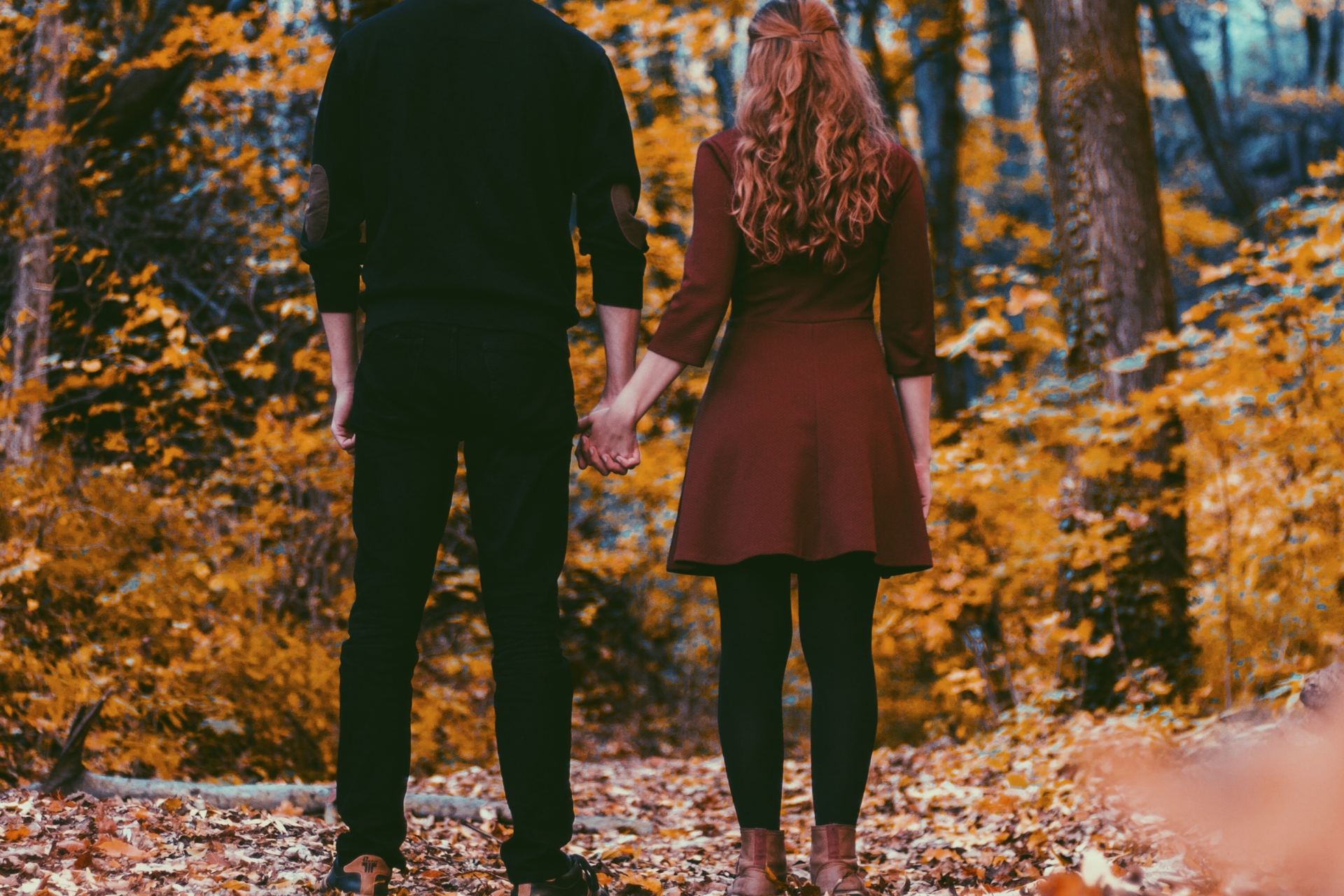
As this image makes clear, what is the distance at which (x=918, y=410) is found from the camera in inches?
124

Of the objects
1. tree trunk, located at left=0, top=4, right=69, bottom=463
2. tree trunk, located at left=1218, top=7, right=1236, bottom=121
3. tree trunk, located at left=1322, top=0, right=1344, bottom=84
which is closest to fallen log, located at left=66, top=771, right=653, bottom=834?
tree trunk, located at left=0, top=4, right=69, bottom=463

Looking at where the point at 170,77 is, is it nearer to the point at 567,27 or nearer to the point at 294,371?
the point at 294,371

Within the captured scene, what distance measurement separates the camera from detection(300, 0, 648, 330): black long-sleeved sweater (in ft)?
9.19

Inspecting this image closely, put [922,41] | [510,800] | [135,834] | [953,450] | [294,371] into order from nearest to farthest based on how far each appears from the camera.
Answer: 1. [510,800]
2. [135,834]
3. [953,450]
4. [294,371]
5. [922,41]

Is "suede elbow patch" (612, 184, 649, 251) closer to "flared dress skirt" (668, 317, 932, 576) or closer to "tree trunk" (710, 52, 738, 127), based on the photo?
"flared dress skirt" (668, 317, 932, 576)

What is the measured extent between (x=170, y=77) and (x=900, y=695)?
657 centimetres

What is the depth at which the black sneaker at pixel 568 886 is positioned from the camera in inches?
108

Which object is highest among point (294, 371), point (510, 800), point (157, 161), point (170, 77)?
point (170, 77)

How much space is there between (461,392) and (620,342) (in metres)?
0.43

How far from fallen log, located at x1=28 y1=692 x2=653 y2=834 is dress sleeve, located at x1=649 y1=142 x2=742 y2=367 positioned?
218cm

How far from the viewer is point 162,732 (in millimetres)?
5816

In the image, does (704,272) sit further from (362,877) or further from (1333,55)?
(1333,55)

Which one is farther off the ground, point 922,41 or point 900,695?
point 922,41

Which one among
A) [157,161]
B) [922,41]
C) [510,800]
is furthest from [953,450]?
[922,41]
